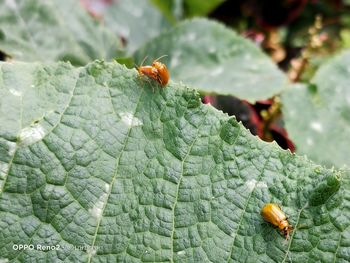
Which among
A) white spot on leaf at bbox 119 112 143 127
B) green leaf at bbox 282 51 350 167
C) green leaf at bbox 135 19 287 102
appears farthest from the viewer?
green leaf at bbox 135 19 287 102

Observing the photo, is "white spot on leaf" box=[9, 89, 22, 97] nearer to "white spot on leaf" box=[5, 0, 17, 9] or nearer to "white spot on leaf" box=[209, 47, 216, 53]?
"white spot on leaf" box=[5, 0, 17, 9]

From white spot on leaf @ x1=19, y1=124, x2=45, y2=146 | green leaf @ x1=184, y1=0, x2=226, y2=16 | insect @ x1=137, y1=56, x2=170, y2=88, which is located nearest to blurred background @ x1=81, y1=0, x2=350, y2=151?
green leaf @ x1=184, y1=0, x2=226, y2=16

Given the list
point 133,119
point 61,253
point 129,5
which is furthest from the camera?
point 129,5

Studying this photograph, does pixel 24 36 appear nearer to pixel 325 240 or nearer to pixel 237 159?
pixel 237 159

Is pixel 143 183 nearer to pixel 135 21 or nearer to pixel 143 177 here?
pixel 143 177

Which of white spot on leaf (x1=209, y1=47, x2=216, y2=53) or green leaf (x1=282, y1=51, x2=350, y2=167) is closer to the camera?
green leaf (x1=282, y1=51, x2=350, y2=167)

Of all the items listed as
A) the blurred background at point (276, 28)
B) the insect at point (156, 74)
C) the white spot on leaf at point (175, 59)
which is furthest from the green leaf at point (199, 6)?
the insect at point (156, 74)

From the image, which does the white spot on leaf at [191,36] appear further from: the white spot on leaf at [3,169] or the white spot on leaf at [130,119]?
the white spot on leaf at [3,169]

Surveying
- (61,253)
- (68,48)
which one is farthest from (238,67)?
(61,253)
